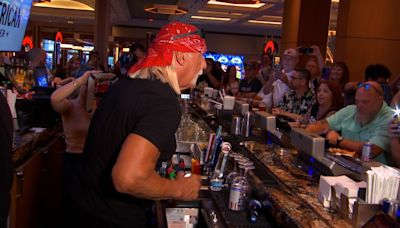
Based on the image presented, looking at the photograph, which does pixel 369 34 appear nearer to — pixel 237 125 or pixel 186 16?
pixel 237 125

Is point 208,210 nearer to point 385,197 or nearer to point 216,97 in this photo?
point 385,197

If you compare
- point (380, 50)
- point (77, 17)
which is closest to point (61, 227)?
point (380, 50)

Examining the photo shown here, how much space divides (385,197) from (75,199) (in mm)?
1210

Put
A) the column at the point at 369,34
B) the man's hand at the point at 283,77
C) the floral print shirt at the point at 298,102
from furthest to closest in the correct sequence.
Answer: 1. the column at the point at 369,34
2. the man's hand at the point at 283,77
3. the floral print shirt at the point at 298,102

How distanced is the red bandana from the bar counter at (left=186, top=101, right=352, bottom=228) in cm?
72

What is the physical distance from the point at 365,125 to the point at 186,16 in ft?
51.0

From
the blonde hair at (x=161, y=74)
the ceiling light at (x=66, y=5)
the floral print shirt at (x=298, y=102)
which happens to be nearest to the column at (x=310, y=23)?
the floral print shirt at (x=298, y=102)

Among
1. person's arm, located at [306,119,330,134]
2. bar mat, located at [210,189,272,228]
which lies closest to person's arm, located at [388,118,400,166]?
person's arm, located at [306,119,330,134]

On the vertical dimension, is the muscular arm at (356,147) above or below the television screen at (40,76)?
below

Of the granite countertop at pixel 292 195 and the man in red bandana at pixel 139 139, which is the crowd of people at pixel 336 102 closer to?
the granite countertop at pixel 292 195

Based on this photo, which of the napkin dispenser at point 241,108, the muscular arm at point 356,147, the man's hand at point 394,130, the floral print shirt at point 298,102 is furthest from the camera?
the floral print shirt at point 298,102

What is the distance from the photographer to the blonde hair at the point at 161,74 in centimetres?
172

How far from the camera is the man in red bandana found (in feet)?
4.99

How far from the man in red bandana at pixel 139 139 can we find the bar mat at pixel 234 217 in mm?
318
